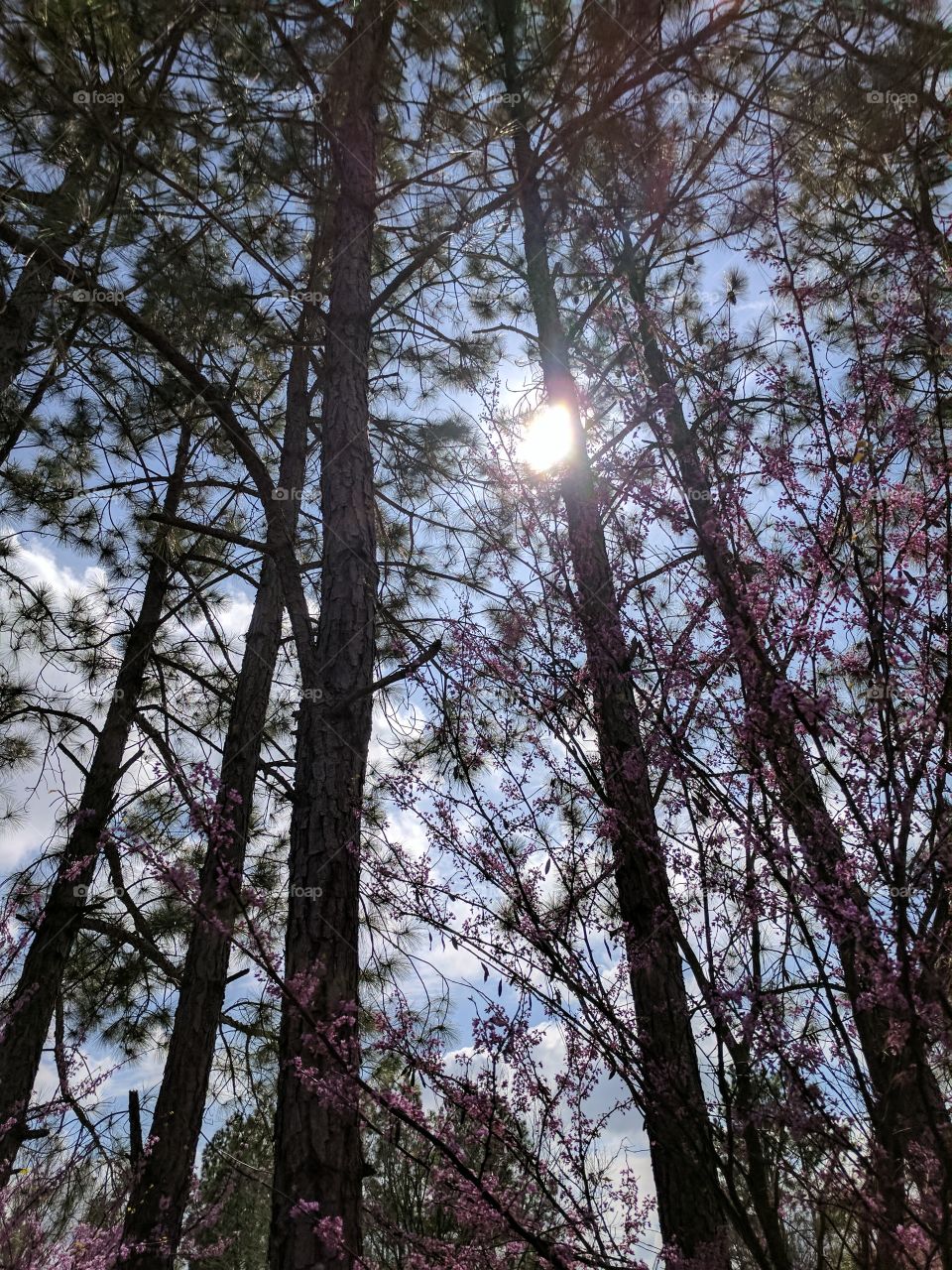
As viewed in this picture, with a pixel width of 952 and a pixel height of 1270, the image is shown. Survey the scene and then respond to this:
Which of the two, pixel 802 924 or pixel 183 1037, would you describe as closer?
pixel 802 924

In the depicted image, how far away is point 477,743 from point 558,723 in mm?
319

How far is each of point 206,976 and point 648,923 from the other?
11.5ft

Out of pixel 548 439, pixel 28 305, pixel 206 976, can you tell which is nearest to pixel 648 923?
pixel 548 439

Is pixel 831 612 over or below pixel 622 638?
below

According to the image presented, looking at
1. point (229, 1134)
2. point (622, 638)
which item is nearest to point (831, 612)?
point (622, 638)

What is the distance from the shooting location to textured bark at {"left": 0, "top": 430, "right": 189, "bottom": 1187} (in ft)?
17.1

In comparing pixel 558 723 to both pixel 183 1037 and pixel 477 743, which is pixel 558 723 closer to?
pixel 477 743

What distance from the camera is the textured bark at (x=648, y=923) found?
1769 millimetres

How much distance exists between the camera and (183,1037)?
5.29m

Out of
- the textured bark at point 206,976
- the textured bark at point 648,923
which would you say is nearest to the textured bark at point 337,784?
the textured bark at point 206,976
